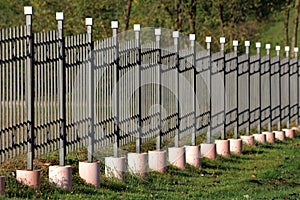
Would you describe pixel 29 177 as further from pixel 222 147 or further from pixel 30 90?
pixel 222 147

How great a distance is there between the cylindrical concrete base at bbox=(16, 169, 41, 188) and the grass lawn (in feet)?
0.34

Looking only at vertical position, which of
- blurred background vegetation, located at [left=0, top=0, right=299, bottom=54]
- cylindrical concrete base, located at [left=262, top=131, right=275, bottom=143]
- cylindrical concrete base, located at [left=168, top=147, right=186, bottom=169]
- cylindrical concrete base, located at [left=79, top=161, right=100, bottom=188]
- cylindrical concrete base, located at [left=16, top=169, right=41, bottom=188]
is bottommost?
cylindrical concrete base, located at [left=262, top=131, right=275, bottom=143]

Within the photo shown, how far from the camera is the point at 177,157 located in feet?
59.9

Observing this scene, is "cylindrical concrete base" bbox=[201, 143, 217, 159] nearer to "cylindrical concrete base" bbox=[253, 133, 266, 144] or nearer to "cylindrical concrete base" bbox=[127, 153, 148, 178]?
"cylindrical concrete base" bbox=[127, 153, 148, 178]

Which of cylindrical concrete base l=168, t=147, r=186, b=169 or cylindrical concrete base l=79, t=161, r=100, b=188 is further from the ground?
cylindrical concrete base l=79, t=161, r=100, b=188

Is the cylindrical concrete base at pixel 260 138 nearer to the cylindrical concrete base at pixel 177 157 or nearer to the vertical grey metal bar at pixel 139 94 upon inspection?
the cylindrical concrete base at pixel 177 157

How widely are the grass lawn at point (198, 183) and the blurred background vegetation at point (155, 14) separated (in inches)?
447

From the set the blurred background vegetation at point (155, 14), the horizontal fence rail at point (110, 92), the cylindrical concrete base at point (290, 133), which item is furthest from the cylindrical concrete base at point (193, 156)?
the blurred background vegetation at point (155, 14)

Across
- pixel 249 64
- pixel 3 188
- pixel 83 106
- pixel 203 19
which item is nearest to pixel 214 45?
pixel 203 19

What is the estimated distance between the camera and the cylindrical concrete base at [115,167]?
15641mm

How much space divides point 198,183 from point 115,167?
185 cm

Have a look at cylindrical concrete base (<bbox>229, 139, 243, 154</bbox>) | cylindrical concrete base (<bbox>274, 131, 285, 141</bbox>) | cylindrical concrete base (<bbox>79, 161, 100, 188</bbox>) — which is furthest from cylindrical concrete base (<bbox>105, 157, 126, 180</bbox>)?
cylindrical concrete base (<bbox>274, 131, 285, 141</bbox>)

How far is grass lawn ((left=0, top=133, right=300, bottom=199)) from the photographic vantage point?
13688mm

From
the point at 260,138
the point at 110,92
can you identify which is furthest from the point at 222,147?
the point at 110,92
